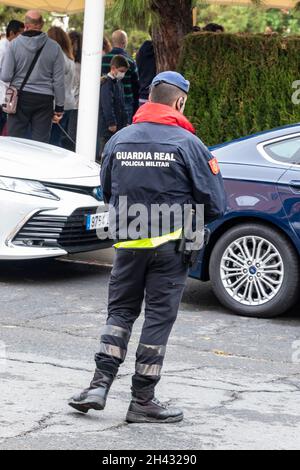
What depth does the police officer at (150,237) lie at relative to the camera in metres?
5.61

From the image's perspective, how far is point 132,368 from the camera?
691cm

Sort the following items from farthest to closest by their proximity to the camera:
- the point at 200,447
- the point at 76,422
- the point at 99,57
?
the point at 99,57 → the point at 76,422 → the point at 200,447

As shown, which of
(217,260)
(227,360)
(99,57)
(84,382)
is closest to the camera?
(84,382)

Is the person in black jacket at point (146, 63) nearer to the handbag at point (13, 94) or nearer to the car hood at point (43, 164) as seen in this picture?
the handbag at point (13, 94)

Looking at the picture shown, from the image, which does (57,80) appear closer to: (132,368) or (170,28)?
(170,28)

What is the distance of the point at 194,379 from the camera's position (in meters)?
6.69

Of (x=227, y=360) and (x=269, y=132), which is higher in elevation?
(x=269, y=132)

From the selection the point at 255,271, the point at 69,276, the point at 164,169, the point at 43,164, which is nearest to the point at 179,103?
the point at 164,169

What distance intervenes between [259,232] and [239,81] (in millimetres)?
4320

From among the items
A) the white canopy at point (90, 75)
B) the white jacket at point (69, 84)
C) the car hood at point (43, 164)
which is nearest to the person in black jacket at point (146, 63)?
the white jacket at point (69, 84)

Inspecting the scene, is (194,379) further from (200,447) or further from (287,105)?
(287,105)

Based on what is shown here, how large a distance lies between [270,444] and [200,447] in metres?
0.34

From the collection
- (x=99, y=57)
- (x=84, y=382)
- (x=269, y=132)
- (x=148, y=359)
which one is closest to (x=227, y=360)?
(x=84, y=382)

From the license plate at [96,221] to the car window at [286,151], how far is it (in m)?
1.73
